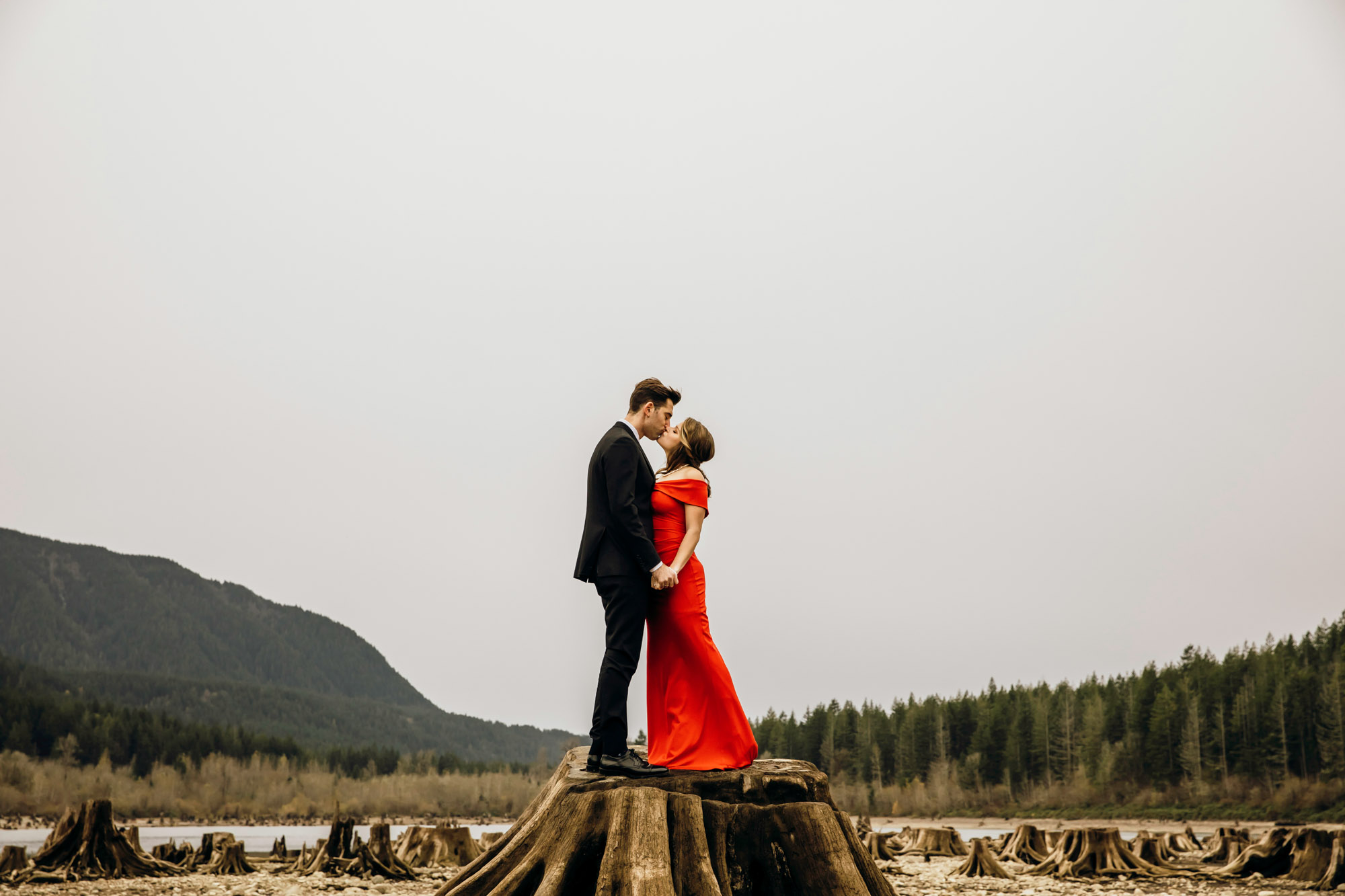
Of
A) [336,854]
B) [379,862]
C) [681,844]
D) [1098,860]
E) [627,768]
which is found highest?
[627,768]

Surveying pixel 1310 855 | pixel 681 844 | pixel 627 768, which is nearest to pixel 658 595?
pixel 627 768

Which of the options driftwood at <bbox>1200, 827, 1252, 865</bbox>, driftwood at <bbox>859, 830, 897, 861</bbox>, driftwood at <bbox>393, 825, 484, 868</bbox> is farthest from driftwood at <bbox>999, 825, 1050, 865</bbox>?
driftwood at <bbox>393, 825, 484, 868</bbox>

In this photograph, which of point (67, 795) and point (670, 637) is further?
point (67, 795)

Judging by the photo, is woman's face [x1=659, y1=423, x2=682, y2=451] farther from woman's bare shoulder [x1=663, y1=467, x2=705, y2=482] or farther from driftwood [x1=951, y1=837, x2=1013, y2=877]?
driftwood [x1=951, y1=837, x2=1013, y2=877]

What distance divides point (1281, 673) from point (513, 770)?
134 meters

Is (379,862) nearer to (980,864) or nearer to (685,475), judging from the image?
(980,864)

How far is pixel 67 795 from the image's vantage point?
437 ft

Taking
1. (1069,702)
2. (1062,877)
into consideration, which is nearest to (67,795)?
(1069,702)

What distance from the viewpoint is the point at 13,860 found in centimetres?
1894

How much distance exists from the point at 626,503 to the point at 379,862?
19.3 metres

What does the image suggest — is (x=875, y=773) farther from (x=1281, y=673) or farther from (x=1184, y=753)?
(x=1281, y=673)

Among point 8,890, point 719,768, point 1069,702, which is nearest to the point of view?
point 719,768

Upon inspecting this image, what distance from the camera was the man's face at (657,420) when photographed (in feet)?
24.3

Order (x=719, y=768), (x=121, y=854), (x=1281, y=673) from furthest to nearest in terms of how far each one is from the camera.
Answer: (x=1281, y=673), (x=121, y=854), (x=719, y=768)
